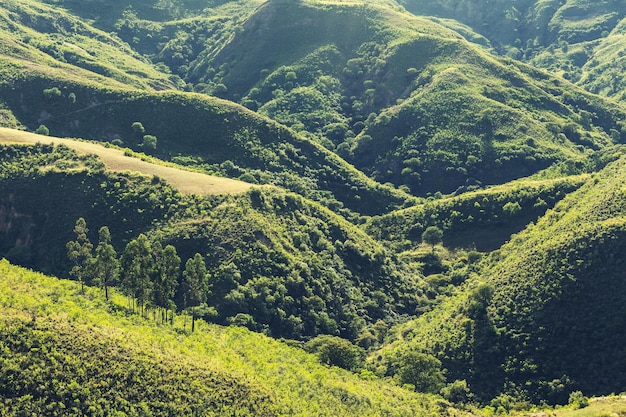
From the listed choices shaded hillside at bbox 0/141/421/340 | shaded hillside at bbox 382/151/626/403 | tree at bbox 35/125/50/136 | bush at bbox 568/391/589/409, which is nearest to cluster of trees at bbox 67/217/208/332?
shaded hillside at bbox 0/141/421/340

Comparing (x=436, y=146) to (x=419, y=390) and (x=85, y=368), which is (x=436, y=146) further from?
(x=85, y=368)

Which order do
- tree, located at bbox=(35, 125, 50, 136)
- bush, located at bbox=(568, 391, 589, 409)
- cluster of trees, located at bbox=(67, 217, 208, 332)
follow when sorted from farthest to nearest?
tree, located at bbox=(35, 125, 50, 136)
cluster of trees, located at bbox=(67, 217, 208, 332)
bush, located at bbox=(568, 391, 589, 409)

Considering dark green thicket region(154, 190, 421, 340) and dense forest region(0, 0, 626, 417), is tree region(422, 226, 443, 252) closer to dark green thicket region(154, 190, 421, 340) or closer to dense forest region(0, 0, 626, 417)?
dense forest region(0, 0, 626, 417)

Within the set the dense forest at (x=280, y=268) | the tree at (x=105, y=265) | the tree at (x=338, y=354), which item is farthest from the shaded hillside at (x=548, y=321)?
the tree at (x=105, y=265)

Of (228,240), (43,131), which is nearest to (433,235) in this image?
(228,240)

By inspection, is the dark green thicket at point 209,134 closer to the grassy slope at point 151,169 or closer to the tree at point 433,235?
the grassy slope at point 151,169

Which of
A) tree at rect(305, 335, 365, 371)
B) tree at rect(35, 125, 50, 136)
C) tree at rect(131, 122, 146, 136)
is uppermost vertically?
tree at rect(131, 122, 146, 136)

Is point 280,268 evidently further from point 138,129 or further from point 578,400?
point 138,129
